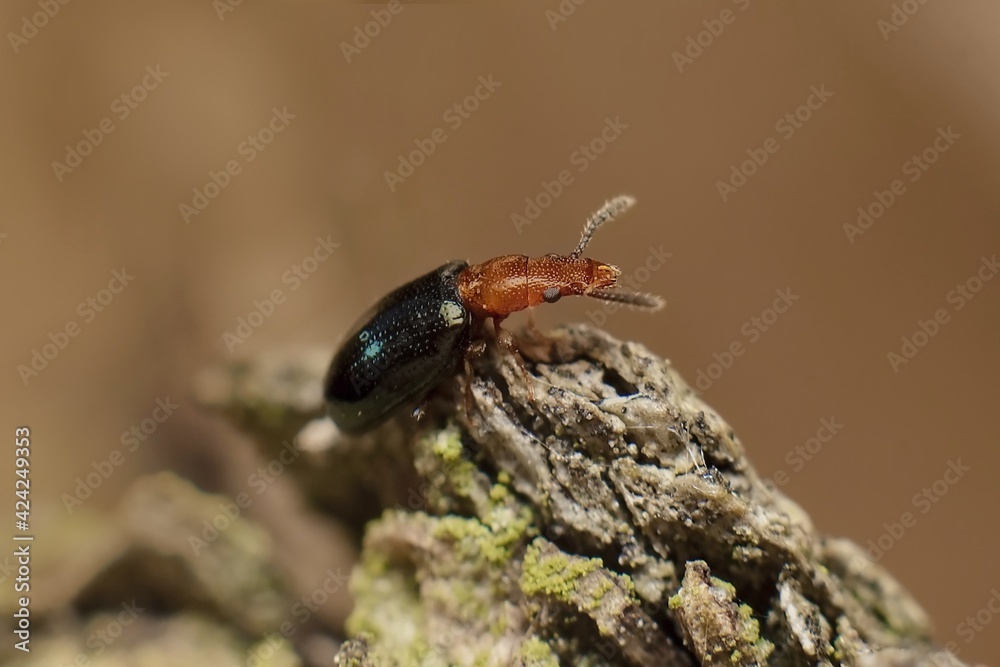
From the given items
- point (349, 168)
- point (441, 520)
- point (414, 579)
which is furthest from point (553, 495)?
point (349, 168)

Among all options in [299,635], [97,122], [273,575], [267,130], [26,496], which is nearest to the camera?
[299,635]

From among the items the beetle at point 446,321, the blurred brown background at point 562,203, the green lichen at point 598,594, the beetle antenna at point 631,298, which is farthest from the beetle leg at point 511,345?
the blurred brown background at point 562,203

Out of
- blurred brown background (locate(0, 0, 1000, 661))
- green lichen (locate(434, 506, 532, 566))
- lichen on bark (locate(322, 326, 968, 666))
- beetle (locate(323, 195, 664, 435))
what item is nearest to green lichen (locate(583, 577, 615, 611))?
lichen on bark (locate(322, 326, 968, 666))

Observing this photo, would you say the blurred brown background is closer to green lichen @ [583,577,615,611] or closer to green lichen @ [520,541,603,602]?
green lichen @ [520,541,603,602]

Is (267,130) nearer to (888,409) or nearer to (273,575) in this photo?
(273,575)

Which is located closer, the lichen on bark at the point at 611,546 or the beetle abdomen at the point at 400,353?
the lichen on bark at the point at 611,546

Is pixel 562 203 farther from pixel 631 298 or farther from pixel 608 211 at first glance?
pixel 631 298

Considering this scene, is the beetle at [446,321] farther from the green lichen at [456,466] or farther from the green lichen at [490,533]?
the green lichen at [490,533]
